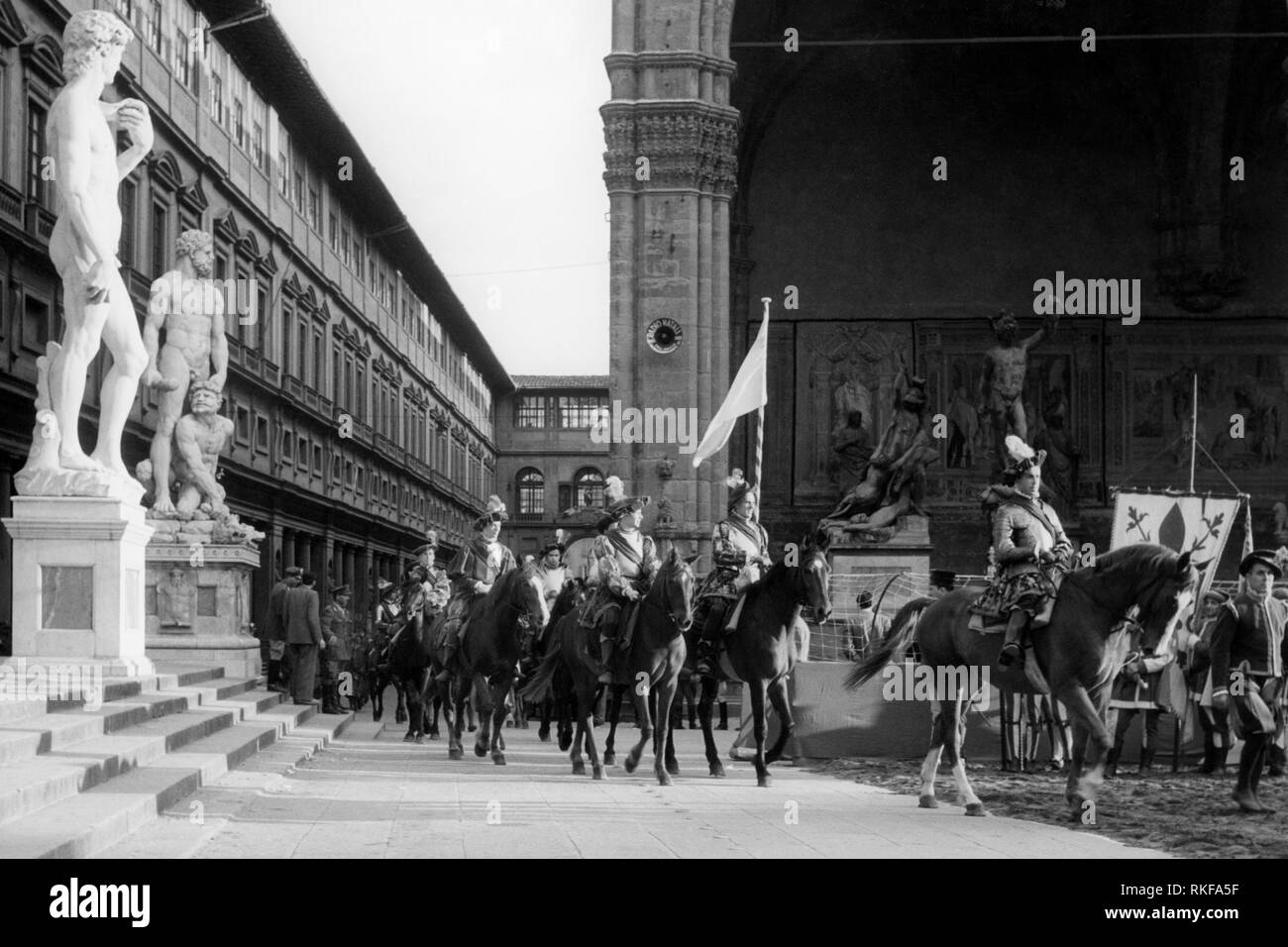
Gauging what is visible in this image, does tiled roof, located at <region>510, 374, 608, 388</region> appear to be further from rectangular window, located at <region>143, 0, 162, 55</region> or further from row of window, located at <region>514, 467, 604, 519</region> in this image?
rectangular window, located at <region>143, 0, 162, 55</region>

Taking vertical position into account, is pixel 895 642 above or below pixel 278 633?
above

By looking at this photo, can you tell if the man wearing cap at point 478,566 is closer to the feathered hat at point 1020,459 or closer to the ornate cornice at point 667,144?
the feathered hat at point 1020,459

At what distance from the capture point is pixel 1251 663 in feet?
41.7

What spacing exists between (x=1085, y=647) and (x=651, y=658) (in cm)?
399

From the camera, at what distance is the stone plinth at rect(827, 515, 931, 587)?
26156 mm

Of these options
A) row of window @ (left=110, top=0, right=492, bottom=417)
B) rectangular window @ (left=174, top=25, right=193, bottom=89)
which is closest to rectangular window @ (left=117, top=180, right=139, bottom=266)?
row of window @ (left=110, top=0, right=492, bottom=417)

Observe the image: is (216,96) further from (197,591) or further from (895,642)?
(895,642)

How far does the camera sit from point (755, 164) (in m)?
33.6

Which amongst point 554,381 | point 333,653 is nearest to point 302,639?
point 333,653

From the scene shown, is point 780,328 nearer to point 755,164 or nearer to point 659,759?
point 755,164

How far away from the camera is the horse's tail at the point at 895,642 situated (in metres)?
13.1

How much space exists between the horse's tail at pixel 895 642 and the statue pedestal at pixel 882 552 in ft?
41.5
